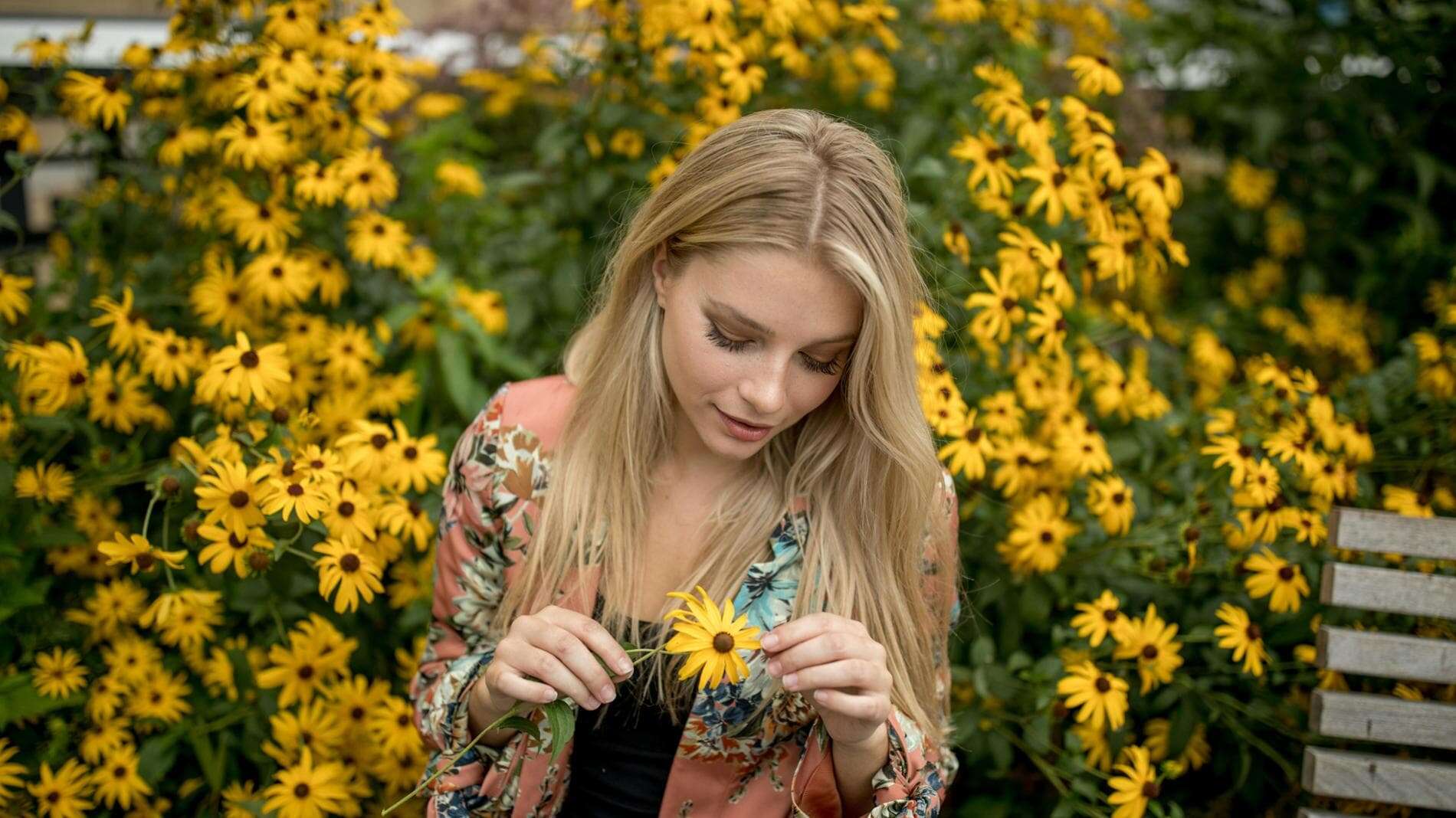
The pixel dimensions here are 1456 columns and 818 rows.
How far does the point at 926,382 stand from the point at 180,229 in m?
1.56

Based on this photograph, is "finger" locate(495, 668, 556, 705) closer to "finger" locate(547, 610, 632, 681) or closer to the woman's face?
"finger" locate(547, 610, 632, 681)

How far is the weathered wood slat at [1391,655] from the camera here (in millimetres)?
1627

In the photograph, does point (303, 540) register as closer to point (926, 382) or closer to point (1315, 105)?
point (926, 382)

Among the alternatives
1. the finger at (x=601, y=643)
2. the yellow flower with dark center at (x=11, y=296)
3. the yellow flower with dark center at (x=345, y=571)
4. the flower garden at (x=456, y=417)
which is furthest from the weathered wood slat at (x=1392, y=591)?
the yellow flower with dark center at (x=11, y=296)

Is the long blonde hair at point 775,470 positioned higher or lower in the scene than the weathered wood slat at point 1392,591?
higher

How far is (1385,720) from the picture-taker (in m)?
1.63

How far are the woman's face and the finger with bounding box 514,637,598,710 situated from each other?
31cm

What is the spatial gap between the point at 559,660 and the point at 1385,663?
1250 mm

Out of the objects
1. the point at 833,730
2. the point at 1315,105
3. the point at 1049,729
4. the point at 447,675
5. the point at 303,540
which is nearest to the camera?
the point at 833,730

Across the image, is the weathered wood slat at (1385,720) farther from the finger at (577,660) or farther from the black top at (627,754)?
the finger at (577,660)

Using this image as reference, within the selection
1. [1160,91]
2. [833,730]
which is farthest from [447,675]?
[1160,91]

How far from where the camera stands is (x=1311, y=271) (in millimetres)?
2961

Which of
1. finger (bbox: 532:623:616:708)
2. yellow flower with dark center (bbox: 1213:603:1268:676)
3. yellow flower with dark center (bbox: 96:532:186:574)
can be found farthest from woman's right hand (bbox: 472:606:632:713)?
yellow flower with dark center (bbox: 1213:603:1268:676)

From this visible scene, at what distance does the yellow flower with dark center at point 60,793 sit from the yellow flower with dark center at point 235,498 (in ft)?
1.63
